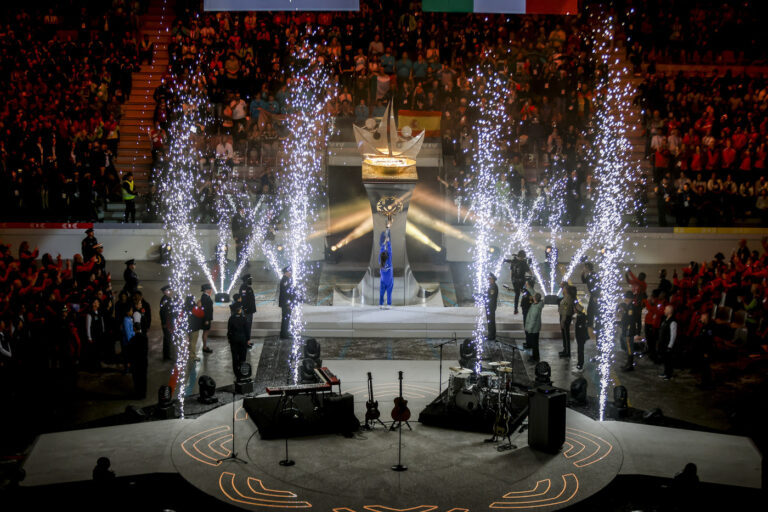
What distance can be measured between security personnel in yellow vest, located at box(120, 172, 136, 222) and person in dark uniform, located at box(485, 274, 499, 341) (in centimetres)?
1172

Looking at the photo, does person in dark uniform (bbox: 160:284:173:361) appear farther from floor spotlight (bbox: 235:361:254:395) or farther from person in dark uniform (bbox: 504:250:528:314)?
person in dark uniform (bbox: 504:250:528:314)

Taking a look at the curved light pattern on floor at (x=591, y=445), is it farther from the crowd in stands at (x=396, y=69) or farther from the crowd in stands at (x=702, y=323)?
the crowd in stands at (x=396, y=69)

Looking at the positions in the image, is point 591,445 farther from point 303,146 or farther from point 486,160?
point 303,146

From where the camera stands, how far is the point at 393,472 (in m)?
9.95

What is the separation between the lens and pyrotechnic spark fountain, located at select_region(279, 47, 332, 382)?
939 inches

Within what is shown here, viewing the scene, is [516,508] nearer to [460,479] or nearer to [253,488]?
[460,479]

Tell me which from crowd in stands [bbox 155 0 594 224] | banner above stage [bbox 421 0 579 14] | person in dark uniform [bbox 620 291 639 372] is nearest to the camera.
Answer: banner above stage [bbox 421 0 579 14]

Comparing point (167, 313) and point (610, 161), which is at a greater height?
point (610, 161)

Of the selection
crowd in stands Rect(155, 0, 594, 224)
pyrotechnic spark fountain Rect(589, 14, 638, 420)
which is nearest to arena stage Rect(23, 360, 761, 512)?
pyrotechnic spark fountain Rect(589, 14, 638, 420)

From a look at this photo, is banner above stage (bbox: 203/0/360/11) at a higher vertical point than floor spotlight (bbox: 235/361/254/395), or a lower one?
higher

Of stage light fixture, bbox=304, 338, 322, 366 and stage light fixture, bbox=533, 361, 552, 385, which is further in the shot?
stage light fixture, bbox=304, 338, 322, 366

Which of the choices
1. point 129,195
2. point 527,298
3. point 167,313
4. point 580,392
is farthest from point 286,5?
point 129,195

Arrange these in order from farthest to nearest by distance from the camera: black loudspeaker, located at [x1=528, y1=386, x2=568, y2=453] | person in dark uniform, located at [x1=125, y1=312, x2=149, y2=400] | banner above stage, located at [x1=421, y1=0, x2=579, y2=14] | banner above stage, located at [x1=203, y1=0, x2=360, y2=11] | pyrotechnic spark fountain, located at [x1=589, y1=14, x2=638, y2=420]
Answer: pyrotechnic spark fountain, located at [x1=589, y1=14, x2=638, y2=420]
banner above stage, located at [x1=421, y1=0, x2=579, y2=14]
banner above stage, located at [x1=203, y1=0, x2=360, y2=11]
person in dark uniform, located at [x1=125, y1=312, x2=149, y2=400]
black loudspeaker, located at [x1=528, y1=386, x2=568, y2=453]

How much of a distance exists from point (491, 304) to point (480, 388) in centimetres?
467
